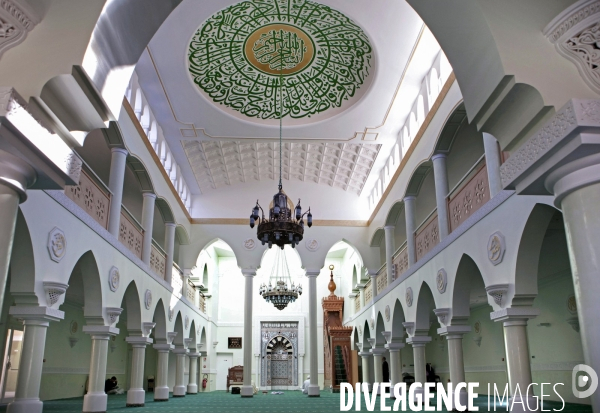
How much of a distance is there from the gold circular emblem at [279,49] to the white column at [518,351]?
6087mm

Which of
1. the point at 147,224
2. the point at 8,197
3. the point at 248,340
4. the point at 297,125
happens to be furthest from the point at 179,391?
the point at 8,197

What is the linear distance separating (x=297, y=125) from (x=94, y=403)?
7.24m

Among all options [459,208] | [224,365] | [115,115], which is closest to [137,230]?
[459,208]

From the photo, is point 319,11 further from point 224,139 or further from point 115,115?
point 115,115

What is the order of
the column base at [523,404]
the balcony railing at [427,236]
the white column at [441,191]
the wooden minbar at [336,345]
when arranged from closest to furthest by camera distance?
1. the column base at [523,404]
2. the white column at [441,191]
3. the balcony railing at [427,236]
4. the wooden minbar at [336,345]

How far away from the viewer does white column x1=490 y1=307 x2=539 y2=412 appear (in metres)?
6.53

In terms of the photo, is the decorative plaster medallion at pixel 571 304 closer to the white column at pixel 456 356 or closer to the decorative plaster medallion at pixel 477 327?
the white column at pixel 456 356

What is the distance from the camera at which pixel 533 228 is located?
6410mm

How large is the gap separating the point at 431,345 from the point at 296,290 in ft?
17.2

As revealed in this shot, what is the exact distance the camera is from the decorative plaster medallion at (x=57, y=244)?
22.7 feet

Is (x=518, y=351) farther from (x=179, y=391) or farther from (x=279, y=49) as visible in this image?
(x=179, y=391)

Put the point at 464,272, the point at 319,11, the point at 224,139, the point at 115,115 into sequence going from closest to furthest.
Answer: the point at 115,115, the point at 464,272, the point at 319,11, the point at 224,139

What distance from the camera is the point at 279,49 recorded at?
1042cm

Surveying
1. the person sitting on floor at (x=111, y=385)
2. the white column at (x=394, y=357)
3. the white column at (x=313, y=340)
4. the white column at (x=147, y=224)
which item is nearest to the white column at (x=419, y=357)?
the white column at (x=394, y=357)
